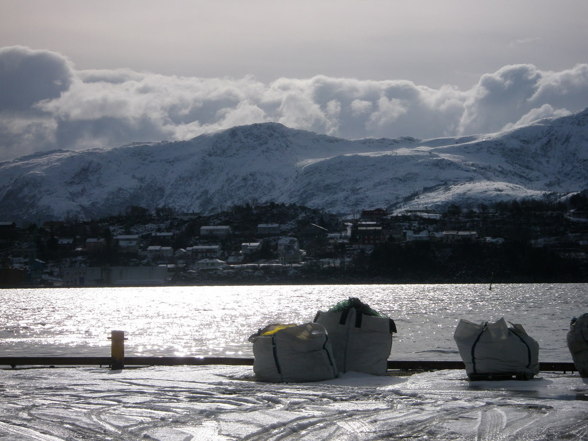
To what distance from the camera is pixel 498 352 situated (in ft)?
61.2

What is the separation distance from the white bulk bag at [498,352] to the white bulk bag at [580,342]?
2.79 ft

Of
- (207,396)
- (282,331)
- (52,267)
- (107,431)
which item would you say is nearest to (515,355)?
(282,331)

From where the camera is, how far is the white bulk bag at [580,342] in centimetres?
1897

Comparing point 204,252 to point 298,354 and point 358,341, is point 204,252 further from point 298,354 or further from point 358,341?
point 298,354

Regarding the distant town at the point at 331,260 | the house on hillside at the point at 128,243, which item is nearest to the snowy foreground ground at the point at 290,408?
the distant town at the point at 331,260

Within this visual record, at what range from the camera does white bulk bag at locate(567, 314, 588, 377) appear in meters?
19.0

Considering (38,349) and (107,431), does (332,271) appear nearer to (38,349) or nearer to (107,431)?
(38,349)

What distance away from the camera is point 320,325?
62.4ft

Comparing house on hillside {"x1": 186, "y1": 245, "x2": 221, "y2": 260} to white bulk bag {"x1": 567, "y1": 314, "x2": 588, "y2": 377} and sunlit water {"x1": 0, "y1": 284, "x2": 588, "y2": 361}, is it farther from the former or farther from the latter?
white bulk bag {"x1": 567, "y1": 314, "x2": 588, "y2": 377}

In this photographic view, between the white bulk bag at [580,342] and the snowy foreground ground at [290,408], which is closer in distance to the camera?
the snowy foreground ground at [290,408]

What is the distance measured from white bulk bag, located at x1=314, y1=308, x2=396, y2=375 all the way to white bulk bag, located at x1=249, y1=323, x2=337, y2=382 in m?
0.86

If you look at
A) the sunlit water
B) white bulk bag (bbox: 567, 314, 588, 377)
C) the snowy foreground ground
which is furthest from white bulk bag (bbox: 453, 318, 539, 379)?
the sunlit water

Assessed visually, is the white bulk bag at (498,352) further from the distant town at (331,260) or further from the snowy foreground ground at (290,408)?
the distant town at (331,260)

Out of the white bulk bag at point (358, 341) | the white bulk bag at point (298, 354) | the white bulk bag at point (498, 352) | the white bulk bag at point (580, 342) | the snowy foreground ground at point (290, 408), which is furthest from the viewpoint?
the white bulk bag at point (358, 341)
